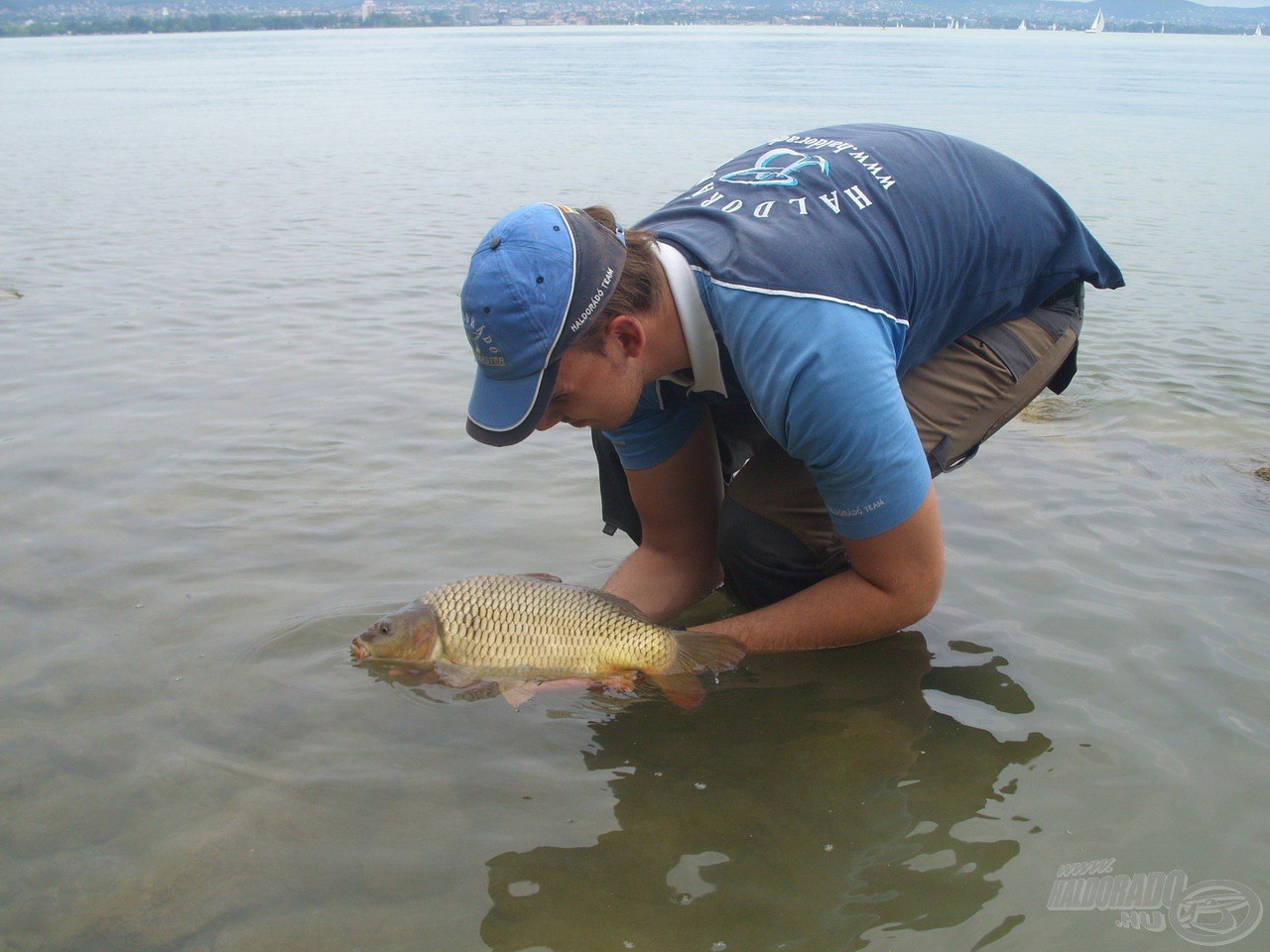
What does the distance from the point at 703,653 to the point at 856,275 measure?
3.78 ft

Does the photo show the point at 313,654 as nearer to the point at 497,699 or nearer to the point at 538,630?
the point at 497,699

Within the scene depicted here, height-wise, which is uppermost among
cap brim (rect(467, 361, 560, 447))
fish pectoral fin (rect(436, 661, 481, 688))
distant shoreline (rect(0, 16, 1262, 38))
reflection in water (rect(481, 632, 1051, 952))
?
distant shoreline (rect(0, 16, 1262, 38))

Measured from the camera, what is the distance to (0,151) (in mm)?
17922

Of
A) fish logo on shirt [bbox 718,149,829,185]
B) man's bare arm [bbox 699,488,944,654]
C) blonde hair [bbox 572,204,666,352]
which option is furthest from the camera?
fish logo on shirt [bbox 718,149,829,185]

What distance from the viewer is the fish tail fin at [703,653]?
10.3 ft

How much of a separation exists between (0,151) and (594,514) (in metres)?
17.4

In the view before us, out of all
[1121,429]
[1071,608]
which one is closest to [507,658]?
[1071,608]

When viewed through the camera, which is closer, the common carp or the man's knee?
the common carp

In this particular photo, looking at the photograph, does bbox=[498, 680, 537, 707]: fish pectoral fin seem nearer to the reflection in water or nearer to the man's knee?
the reflection in water

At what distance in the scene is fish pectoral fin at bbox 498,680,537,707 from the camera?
129 inches

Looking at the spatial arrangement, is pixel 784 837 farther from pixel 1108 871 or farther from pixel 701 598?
pixel 701 598

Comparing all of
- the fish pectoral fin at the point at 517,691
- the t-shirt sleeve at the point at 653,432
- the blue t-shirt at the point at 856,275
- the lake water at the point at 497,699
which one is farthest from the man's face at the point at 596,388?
the lake water at the point at 497,699

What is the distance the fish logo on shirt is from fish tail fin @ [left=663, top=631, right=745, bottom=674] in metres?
1.29

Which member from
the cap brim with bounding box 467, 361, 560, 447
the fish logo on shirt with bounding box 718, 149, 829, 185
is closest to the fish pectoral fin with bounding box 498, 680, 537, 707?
the cap brim with bounding box 467, 361, 560, 447
